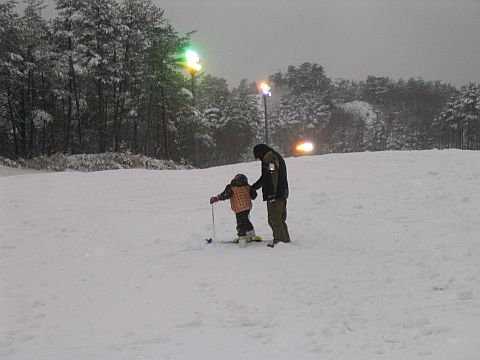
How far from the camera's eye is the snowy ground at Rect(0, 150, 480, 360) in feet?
15.8

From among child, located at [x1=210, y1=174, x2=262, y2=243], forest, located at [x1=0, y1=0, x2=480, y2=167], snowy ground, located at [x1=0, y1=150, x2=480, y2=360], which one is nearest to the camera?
snowy ground, located at [x1=0, y1=150, x2=480, y2=360]

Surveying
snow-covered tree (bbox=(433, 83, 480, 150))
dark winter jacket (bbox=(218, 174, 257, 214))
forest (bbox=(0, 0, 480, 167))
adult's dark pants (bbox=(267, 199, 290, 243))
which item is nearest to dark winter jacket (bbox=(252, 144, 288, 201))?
adult's dark pants (bbox=(267, 199, 290, 243))

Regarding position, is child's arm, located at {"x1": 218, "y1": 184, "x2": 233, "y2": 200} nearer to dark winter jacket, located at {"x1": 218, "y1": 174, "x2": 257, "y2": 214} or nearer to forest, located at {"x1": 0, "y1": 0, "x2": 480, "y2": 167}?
dark winter jacket, located at {"x1": 218, "y1": 174, "x2": 257, "y2": 214}

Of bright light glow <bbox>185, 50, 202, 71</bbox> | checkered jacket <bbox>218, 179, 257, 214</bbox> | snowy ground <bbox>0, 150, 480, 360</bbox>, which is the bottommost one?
snowy ground <bbox>0, 150, 480, 360</bbox>

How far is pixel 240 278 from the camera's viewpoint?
6.82m

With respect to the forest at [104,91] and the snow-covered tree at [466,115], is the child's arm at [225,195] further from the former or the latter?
the snow-covered tree at [466,115]

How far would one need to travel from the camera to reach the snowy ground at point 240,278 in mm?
4828

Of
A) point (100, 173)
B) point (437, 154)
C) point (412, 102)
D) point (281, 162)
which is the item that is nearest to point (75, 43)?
point (100, 173)

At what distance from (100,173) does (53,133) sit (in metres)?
24.7

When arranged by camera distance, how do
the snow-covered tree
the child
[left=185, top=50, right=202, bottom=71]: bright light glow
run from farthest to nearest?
the snow-covered tree → [left=185, top=50, right=202, bottom=71]: bright light glow → the child

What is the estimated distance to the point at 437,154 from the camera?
708 inches

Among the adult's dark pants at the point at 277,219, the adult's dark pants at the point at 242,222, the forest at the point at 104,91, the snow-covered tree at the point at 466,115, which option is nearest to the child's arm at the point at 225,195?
the adult's dark pants at the point at 242,222

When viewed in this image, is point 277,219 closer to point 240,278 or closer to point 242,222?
point 242,222

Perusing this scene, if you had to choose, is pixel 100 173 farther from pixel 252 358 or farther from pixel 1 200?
pixel 252 358
